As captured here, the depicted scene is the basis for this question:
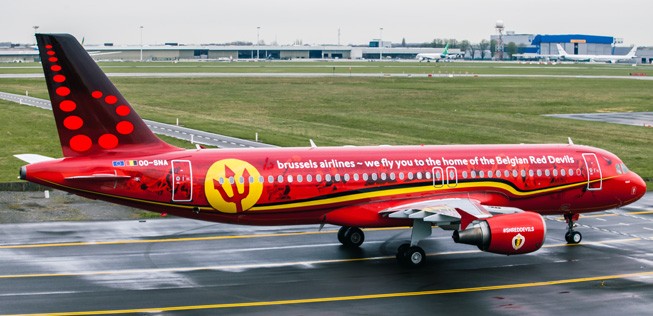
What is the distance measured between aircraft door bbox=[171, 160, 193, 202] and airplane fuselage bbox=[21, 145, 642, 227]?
36 millimetres

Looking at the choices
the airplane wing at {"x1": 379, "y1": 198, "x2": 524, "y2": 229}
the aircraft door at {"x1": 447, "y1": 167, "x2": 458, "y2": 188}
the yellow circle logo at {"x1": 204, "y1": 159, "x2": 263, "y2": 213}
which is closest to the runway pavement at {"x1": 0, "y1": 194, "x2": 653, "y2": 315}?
the airplane wing at {"x1": 379, "y1": 198, "x2": 524, "y2": 229}

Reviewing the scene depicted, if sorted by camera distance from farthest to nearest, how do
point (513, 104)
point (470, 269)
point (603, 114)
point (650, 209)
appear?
point (513, 104) < point (603, 114) < point (650, 209) < point (470, 269)

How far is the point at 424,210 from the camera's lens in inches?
1328

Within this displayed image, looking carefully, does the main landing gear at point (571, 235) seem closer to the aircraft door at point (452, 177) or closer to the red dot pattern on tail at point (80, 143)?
the aircraft door at point (452, 177)

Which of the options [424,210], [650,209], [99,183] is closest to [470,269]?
[424,210]

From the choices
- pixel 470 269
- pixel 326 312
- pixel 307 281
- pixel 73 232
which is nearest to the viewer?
pixel 326 312

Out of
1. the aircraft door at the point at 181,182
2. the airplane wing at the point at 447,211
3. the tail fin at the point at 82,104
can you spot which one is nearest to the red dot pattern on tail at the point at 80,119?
the tail fin at the point at 82,104

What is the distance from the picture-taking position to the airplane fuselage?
3284 centimetres

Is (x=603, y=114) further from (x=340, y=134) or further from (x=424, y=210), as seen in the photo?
(x=424, y=210)

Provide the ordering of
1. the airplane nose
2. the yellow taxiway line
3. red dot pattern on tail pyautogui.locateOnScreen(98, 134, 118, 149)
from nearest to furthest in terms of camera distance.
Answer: the yellow taxiway line → red dot pattern on tail pyautogui.locateOnScreen(98, 134, 118, 149) → the airplane nose

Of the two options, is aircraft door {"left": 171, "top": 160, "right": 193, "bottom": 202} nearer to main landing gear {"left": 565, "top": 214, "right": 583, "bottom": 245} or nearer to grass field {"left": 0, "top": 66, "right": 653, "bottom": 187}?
main landing gear {"left": 565, "top": 214, "right": 583, "bottom": 245}

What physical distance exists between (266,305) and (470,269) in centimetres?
917

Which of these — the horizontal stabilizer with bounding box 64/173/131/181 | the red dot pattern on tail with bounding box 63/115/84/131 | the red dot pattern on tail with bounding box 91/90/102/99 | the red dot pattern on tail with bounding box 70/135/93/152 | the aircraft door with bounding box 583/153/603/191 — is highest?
the red dot pattern on tail with bounding box 91/90/102/99

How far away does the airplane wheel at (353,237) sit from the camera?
38.0m
